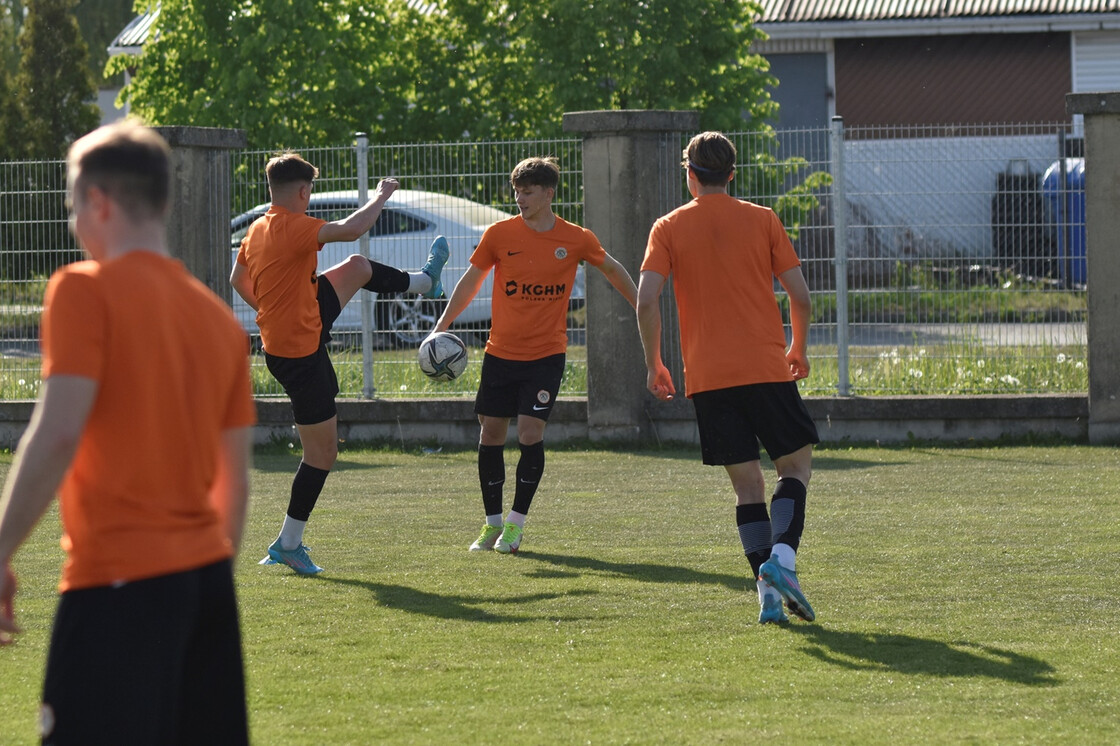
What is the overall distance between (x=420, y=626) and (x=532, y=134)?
17.7 m

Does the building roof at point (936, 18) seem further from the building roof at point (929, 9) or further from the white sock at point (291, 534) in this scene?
the white sock at point (291, 534)

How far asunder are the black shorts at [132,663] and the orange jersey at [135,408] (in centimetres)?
4

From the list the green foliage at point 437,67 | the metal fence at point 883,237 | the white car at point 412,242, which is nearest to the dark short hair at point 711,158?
the metal fence at point 883,237

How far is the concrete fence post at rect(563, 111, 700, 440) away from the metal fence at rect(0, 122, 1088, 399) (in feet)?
0.40

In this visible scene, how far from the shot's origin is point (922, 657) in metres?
5.39

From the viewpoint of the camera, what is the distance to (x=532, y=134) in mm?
23156

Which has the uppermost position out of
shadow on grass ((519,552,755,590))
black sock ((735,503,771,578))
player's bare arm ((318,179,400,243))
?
player's bare arm ((318,179,400,243))

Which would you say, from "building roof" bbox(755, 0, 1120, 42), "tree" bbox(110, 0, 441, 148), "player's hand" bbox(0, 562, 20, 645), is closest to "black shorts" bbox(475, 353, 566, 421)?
"player's hand" bbox(0, 562, 20, 645)

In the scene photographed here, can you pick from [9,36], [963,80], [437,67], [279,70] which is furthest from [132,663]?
[9,36]

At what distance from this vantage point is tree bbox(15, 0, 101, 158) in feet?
107

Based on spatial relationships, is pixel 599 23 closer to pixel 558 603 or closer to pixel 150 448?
pixel 558 603

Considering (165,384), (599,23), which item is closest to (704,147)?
(165,384)

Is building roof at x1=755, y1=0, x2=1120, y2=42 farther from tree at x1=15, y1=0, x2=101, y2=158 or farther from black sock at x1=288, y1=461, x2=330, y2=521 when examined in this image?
black sock at x1=288, y1=461, x2=330, y2=521

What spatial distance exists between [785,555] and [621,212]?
649cm
